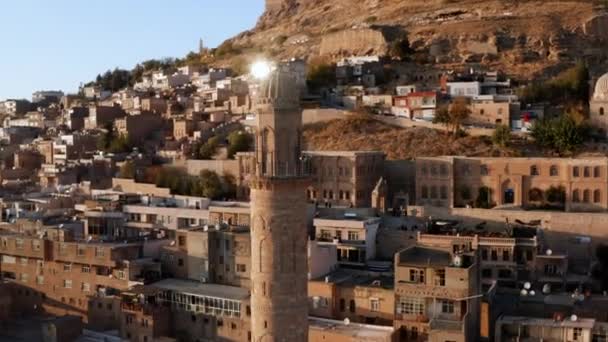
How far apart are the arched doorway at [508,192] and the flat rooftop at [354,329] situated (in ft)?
32.3

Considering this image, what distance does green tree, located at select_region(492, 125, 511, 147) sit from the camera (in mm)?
29703

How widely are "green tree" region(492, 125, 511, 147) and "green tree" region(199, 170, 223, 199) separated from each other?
10241 mm

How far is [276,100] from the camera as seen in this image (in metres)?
12.9

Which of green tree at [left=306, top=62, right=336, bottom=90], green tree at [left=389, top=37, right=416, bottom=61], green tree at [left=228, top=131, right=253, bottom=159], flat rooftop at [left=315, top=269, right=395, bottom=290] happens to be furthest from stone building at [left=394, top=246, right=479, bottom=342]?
green tree at [left=389, top=37, right=416, bottom=61]

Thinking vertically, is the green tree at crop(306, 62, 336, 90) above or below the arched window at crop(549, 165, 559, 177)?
above

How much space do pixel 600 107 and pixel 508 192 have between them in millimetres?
7640

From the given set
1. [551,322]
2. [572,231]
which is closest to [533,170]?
[572,231]

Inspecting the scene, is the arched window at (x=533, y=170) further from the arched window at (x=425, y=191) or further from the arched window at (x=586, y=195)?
Result: the arched window at (x=425, y=191)

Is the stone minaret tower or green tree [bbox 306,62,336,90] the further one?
green tree [bbox 306,62,336,90]

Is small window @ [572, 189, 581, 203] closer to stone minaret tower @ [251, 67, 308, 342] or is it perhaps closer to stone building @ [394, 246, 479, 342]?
stone building @ [394, 246, 479, 342]

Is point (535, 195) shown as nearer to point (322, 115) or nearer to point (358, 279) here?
point (358, 279)

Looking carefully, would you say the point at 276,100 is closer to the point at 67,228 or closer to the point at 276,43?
the point at 67,228

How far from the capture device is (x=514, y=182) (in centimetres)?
2578

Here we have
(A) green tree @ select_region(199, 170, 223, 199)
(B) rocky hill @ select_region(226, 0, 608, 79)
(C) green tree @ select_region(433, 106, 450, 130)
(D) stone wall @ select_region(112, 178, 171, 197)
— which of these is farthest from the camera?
(B) rocky hill @ select_region(226, 0, 608, 79)
